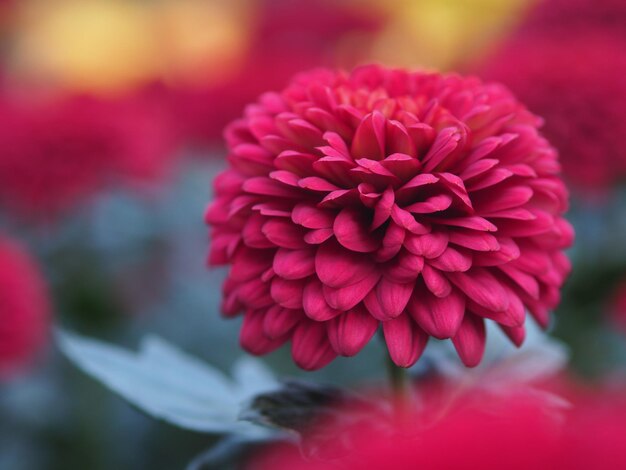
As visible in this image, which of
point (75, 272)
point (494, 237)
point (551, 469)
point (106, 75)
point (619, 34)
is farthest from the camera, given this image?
point (106, 75)

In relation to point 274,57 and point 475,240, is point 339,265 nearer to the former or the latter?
point 475,240

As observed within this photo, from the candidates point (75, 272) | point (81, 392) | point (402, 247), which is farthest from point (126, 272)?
point (402, 247)

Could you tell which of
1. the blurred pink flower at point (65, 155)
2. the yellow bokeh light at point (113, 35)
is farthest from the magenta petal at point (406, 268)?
the yellow bokeh light at point (113, 35)

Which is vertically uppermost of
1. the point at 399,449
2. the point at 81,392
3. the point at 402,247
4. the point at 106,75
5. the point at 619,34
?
the point at 106,75

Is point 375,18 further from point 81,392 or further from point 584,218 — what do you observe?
point 81,392

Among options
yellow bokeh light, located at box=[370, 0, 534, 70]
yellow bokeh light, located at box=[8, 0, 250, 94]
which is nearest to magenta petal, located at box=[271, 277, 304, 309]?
yellow bokeh light, located at box=[370, 0, 534, 70]

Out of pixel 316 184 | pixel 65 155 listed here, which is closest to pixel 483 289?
pixel 316 184

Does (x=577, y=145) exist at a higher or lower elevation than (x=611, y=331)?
higher
